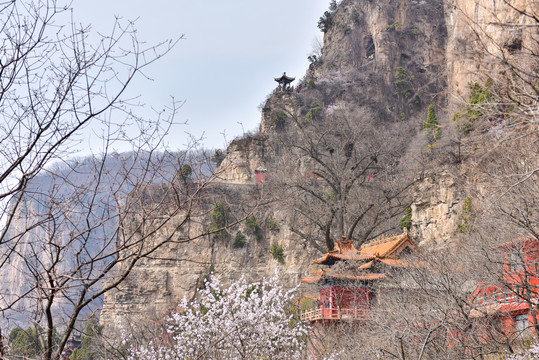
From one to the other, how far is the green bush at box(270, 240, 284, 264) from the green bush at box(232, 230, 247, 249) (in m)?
2.26

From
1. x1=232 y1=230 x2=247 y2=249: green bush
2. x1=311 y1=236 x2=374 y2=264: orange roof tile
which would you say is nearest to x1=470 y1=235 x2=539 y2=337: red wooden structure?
x1=311 y1=236 x2=374 y2=264: orange roof tile

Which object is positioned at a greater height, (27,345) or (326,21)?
(326,21)

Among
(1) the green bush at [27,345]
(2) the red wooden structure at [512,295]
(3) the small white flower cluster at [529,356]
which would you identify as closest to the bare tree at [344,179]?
(2) the red wooden structure at [512,295]

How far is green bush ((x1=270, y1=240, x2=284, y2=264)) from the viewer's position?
35.4m

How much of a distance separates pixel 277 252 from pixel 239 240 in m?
3.12

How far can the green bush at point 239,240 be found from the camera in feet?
122

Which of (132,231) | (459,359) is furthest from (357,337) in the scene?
(132,231)

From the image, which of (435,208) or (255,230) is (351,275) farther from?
(255,230)

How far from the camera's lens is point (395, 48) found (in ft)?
145

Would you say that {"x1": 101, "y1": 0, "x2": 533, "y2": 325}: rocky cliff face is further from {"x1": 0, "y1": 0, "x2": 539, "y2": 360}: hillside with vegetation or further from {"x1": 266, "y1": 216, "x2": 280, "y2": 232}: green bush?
{"x1": 266, "y1": 216, "x2": 280, "y2": 232}: green bush

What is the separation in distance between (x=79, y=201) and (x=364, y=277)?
48.4 feet

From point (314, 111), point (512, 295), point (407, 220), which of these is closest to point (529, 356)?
point (512, 295)

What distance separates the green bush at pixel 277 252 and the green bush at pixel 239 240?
2.26 metres

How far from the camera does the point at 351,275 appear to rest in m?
Result: 18.1
